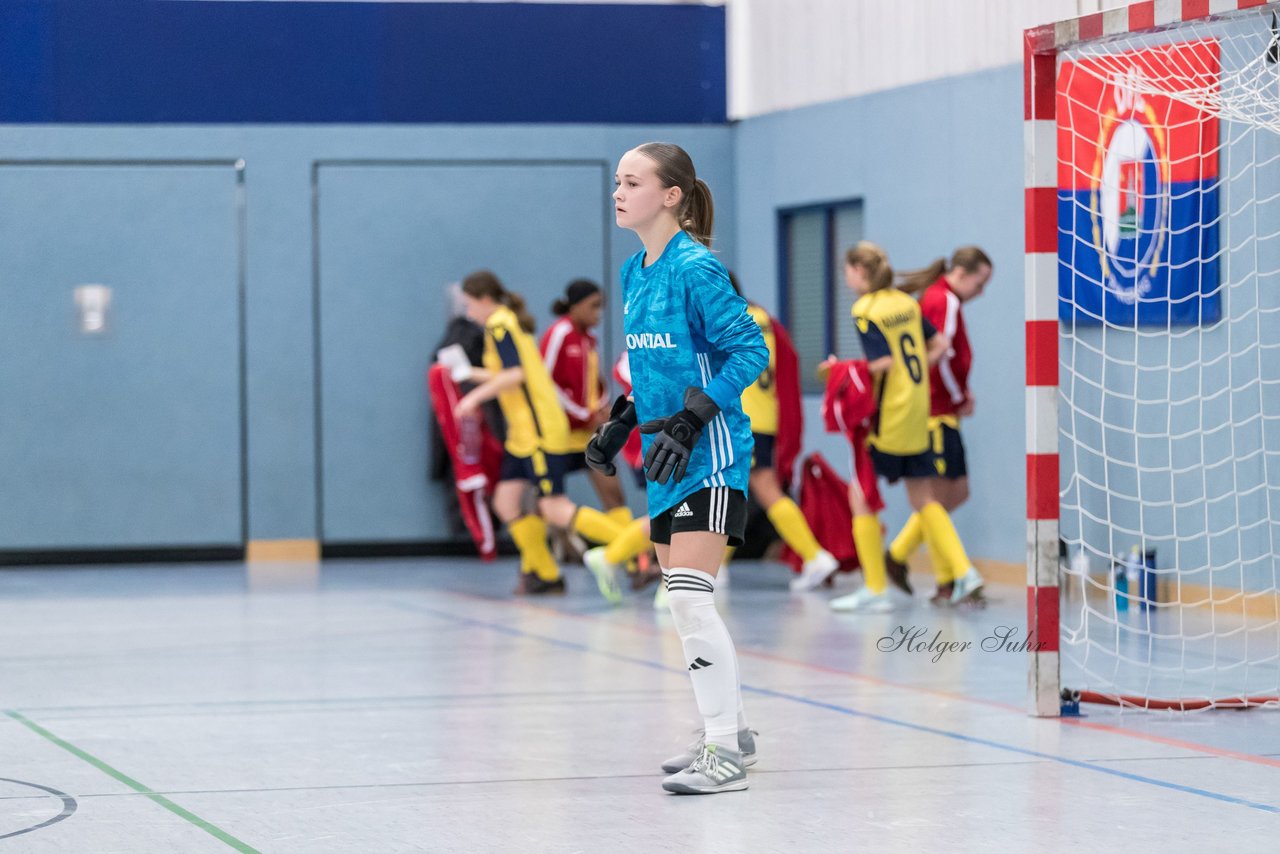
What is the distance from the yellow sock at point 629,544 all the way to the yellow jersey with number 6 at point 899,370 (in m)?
1.45

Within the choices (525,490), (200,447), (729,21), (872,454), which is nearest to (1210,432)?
(872,454)

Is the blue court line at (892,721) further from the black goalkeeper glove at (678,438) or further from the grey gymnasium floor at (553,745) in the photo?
the black goalkeeper glove at (678,438)

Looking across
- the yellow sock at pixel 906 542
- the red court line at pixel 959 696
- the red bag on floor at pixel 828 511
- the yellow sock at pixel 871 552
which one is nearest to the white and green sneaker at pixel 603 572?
the red court line at pixel 959 696

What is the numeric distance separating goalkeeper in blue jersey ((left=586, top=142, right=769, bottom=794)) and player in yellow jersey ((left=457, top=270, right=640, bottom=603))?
5758mm

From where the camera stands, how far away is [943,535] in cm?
1080

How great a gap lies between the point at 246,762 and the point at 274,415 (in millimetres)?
8913

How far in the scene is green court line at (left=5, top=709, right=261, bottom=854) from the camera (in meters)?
4.96

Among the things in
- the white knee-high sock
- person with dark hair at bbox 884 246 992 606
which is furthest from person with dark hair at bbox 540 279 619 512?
the white knee-high sock

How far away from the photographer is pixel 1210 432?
32.7ft

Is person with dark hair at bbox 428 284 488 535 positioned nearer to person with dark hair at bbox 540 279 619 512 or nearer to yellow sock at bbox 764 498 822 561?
person with dark hair at bbox 540 279 619 512

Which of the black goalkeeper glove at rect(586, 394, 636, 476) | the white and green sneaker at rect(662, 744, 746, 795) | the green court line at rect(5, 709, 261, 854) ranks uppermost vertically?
→ the black goalkeeper glove at rect(586, 394, 636, 476)

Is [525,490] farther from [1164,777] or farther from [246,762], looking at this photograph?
[1164,777]

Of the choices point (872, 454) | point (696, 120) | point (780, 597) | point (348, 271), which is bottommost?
point (780, 597)

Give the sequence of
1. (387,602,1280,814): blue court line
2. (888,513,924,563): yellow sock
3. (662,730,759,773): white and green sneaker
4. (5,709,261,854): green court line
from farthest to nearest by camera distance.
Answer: (888,513,924,563): yellow sock, (662,730,759,773): white and green sneaker, (387,602,1280,814): blue court line, (5,709,261,854): green court line
